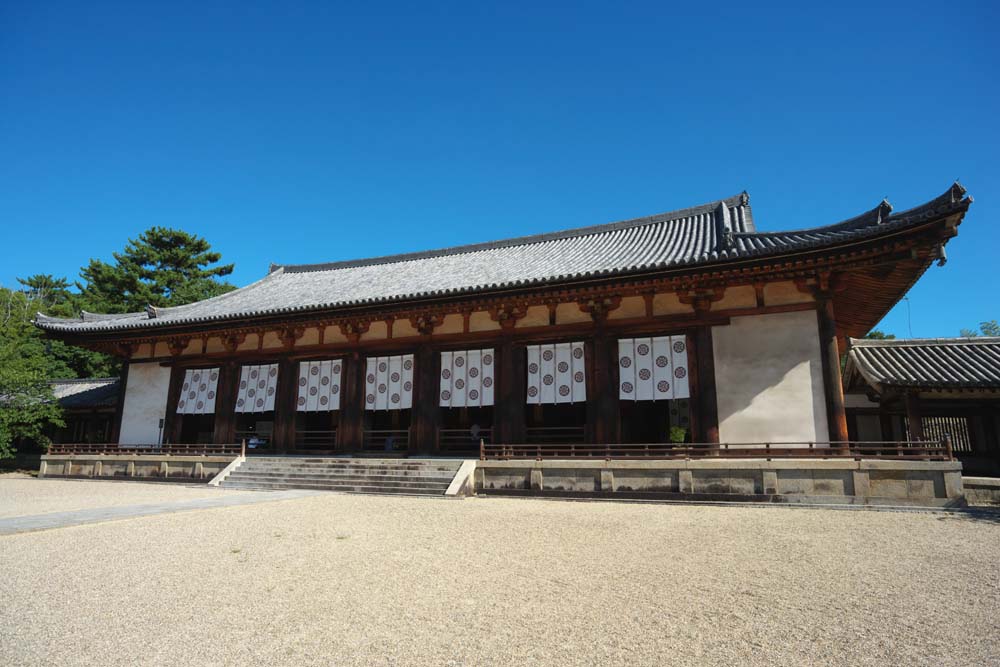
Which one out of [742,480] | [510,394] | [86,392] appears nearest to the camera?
[742,480]

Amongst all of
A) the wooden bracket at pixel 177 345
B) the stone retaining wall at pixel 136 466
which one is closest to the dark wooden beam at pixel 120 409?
the stone retaining wall at pixel 136 466

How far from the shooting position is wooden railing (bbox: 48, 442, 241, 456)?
15916 millimetres

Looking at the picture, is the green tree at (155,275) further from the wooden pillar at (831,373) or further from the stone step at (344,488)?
the wooden pillar at (831,373)

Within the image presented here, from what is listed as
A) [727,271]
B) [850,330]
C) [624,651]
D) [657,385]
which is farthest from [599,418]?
[624,651]

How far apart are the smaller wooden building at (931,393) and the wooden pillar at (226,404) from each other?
17.5m

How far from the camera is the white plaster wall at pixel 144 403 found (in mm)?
17969

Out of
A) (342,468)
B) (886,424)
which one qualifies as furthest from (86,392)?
(886,424)

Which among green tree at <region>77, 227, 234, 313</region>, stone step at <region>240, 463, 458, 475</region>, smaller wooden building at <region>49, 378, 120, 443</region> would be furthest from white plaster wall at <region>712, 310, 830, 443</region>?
green tree at <region>77, 227, 234, 313</region>

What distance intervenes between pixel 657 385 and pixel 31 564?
11060 millimetres

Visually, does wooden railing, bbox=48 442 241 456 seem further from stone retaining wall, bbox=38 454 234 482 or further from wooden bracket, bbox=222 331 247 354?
wooden bracket, bbox=222 331 247 354

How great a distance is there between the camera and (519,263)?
1802cm

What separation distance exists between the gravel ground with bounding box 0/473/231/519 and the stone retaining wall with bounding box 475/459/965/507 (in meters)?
6.67

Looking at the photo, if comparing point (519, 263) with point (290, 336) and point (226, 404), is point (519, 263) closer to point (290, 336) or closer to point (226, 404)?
point (290, 336)

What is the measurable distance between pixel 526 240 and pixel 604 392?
366 inches
